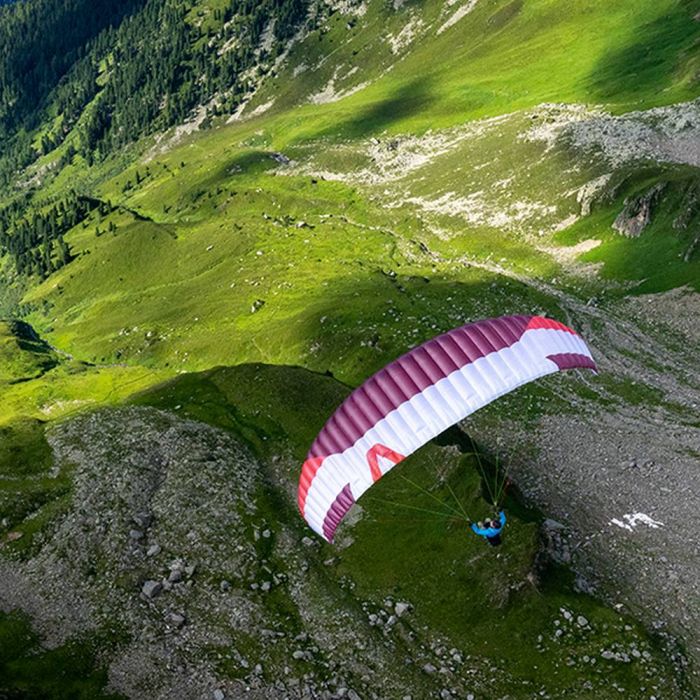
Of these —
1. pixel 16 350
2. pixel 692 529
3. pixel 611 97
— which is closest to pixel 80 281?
pixel 16 350

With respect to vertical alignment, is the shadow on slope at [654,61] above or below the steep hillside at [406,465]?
below

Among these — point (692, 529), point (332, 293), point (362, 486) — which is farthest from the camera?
point (332, 293)

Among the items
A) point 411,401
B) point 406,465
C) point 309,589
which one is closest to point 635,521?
point 406,465

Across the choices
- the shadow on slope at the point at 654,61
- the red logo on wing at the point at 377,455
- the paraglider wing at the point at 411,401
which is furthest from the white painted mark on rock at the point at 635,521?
the shadow on slope at the point at 654,61

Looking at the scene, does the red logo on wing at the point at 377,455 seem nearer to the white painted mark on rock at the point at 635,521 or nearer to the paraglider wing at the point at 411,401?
the paraglider wing at the point at 411,401

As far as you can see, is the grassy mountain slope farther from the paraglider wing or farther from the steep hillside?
the paraglider wing

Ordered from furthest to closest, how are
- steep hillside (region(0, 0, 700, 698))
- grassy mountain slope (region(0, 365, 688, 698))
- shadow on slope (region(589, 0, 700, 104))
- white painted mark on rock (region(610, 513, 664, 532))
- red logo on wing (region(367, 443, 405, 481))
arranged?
1. shadow on slope (region(589, 0, 700, 104))
2. white painted mark on rock (region(610, 513, 664, 532))
3. steep hillside (region(0, 0, 700, 698))
4. grassy mountain slope (region(0, 365, 688, 698))
5. red logo on wing (region(367, 443, 405, 481))

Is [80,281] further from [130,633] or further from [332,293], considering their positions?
[130,633]

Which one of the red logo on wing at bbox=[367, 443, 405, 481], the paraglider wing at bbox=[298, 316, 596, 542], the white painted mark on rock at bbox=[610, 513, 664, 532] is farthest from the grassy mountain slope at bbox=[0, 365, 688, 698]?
the red logo on wing at bbox=[367, 443, 405, 481]
